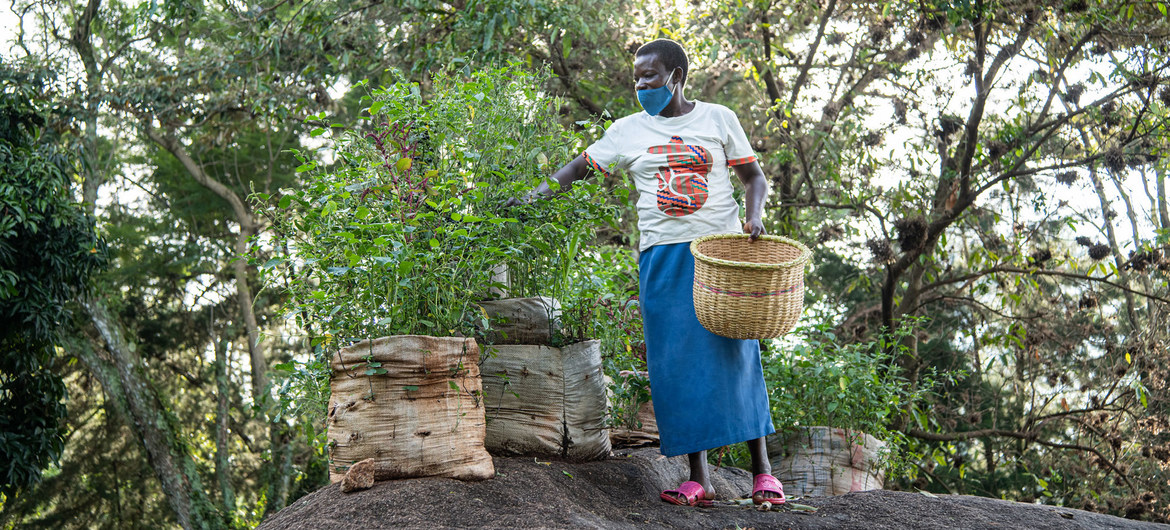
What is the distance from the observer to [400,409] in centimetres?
234

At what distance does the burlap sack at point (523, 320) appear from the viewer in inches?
116

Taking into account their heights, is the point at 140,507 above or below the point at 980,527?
below

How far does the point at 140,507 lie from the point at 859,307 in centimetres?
1094

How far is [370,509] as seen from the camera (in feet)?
7.14

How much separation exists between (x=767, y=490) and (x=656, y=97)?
1.41m

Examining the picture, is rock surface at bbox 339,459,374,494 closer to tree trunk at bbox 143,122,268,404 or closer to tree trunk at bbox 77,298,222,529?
tree trunk at bbox 77,298,222,529

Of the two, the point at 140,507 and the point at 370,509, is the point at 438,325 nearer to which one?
the point at 370,509

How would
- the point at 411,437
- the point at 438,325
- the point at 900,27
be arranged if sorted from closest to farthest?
the point at 411,437, the point at 438,325, the point at 900,27

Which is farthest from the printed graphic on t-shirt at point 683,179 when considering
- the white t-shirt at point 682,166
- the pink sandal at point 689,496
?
the pink sandal at point 689,496

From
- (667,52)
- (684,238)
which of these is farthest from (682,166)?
(667,52)

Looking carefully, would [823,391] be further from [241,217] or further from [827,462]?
[241,217]

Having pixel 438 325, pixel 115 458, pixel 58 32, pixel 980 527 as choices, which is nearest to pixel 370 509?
pixel 438 325

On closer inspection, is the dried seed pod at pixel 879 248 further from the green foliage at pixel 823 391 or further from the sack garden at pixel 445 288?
the sack garden at pixel 445 288

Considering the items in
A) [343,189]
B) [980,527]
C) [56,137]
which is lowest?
[980,527]
